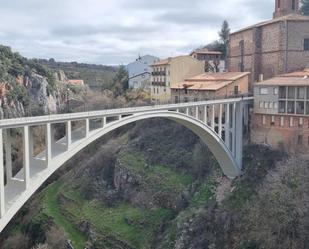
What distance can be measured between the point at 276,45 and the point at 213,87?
7336mm

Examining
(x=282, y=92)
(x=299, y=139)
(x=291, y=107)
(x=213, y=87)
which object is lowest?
(x=299, y=139)

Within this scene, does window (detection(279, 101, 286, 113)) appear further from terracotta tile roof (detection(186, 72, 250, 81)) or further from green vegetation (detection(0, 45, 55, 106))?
green vegetation (detection(0, 45, 55, 106))

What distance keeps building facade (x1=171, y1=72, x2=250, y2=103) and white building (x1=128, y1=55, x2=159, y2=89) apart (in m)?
12.4

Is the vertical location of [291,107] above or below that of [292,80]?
below

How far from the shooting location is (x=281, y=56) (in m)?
34.8

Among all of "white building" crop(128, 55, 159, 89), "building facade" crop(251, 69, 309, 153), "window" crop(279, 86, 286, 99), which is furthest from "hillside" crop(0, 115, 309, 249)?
"white building" crop(128, 55, 159, 89)

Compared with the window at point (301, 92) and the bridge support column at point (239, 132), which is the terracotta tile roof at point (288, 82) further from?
the bridge support column at point (239, 132)

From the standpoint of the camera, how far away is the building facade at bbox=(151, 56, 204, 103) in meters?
39.8

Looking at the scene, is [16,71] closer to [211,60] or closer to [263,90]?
[211,60]

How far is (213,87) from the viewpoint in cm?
3203

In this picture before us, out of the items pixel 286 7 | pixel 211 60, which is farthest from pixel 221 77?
pixel 211 60

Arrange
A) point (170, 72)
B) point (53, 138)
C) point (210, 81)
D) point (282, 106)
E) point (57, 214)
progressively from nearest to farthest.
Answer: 1. point (53, 138)
2. point (282, 106)
3. point (57, 214)
4. point (210, 81)
5. point (170, 72)

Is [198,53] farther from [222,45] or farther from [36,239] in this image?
[36,239]

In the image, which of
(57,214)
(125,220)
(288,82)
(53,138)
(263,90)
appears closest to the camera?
(53,138)
